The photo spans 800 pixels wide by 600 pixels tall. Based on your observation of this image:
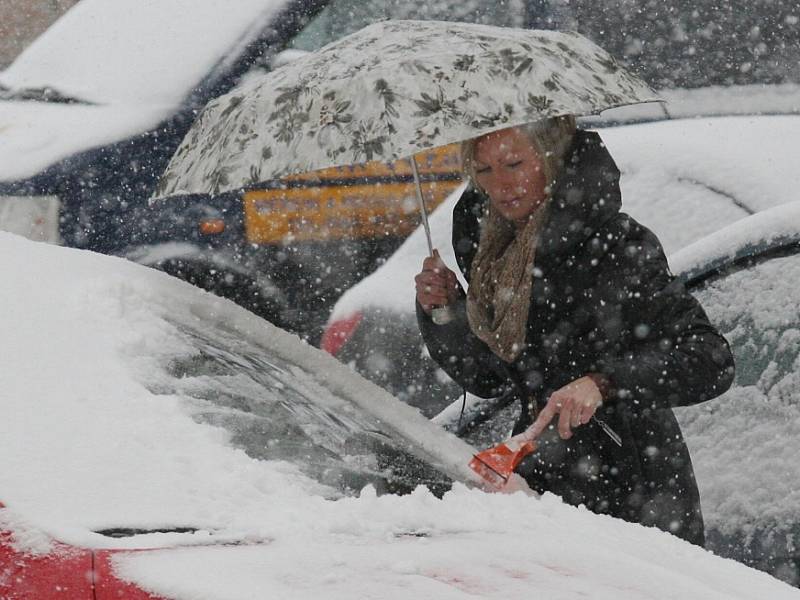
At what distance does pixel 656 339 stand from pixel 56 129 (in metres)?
3.06

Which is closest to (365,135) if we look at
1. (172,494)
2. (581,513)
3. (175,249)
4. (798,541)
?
(581,513)

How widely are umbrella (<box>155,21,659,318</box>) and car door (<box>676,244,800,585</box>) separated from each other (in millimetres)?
523

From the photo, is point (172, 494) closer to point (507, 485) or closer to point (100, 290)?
point (100, 290)

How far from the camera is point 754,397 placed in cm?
280

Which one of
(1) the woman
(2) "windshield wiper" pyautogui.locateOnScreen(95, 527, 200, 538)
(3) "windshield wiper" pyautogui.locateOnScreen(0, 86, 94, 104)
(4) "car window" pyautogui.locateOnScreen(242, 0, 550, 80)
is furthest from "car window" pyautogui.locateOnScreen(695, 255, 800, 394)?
(3) "windshield wiper" pyautogui.locateOnScreen(0, 86, 94, 104)

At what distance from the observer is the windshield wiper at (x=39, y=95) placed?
4980 mm

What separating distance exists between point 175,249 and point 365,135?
2.81 m

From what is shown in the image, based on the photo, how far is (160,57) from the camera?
16.6ft

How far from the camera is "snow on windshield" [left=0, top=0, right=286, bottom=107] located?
5.00m

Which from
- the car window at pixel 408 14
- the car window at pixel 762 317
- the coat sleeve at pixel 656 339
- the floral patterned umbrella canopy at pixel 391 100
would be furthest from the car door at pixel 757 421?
A: the car window at pixel 408 14

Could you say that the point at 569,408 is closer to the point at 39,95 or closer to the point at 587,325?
the point at 587,325

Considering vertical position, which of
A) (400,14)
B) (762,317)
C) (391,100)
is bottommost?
(762,317)

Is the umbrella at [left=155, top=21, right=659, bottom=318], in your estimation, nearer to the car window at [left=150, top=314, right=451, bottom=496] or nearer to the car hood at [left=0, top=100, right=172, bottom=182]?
the car window at [left=150, top=314, right=451, bottom=496]

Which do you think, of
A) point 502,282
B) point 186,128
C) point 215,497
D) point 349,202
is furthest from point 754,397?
point 186,128
